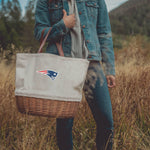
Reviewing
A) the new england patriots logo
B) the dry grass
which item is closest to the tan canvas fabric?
the new england patriots logo

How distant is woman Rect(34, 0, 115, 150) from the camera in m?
1.30

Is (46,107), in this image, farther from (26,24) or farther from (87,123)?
(26,24)

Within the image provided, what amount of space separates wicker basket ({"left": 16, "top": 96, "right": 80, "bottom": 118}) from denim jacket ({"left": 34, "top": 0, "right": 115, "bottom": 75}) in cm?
38

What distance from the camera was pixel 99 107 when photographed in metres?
1.30

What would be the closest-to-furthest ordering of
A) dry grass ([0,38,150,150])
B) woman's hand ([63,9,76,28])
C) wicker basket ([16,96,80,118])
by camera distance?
wicker basket ([16,96,80,118])
woman's hand ([63,9,76,28])
dry grass ([0,38,150,150])

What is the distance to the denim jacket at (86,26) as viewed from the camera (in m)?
1.35

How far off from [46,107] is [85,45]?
509 millimetres

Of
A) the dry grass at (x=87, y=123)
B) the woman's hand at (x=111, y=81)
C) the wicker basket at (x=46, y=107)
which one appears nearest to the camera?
the wicker basket at (x=46, y=107)

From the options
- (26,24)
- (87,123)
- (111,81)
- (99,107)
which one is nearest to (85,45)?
(111,81)

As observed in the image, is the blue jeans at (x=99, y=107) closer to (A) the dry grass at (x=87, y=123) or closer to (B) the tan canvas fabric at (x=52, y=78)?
(B) the tan canvas fabric at (x=52, y=78)

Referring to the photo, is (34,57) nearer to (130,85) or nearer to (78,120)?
(78,120)

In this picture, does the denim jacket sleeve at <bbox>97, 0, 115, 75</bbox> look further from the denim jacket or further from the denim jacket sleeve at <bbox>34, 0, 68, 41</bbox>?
the denim jacket sleeve at <bbox>34, 0, 68, 41</bbox>

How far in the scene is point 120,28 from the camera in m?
18.9

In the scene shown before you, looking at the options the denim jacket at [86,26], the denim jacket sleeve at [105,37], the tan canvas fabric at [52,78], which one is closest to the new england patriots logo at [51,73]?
the tan canvas fabric at [52,78]
